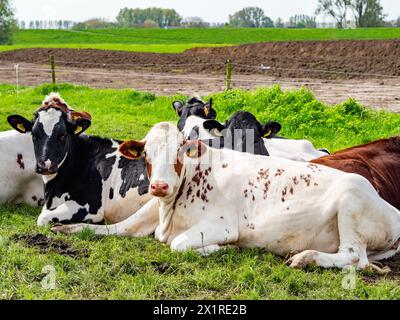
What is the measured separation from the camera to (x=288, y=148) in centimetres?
999

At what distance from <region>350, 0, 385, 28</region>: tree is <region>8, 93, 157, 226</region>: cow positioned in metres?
80.2

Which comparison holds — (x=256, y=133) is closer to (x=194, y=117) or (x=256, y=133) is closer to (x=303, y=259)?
(x=194, y=117)

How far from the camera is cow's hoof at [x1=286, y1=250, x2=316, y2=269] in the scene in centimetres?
606

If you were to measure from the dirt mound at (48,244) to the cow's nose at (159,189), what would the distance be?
0.90 meters

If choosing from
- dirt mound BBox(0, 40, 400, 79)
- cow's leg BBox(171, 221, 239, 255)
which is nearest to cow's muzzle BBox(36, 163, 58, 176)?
cow's leg BBox(171, 221, 239, 255)

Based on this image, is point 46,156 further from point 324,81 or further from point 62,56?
point 62,56

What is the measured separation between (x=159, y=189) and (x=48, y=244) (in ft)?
4.45

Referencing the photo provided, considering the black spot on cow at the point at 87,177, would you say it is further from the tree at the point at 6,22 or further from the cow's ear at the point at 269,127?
the tree at the point at 6,22

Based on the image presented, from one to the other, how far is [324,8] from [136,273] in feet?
264

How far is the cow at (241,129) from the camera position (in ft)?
28.9

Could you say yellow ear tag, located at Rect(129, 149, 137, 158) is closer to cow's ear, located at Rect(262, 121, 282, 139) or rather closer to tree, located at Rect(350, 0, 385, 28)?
cow's ear, located at Rect(262, 121, 282, 139)

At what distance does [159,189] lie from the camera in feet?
20.8

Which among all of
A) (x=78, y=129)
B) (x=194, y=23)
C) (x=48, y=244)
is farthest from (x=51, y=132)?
(x=194, y=23)

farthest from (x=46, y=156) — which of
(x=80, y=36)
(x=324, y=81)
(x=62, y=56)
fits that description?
(x=80, y=36)
